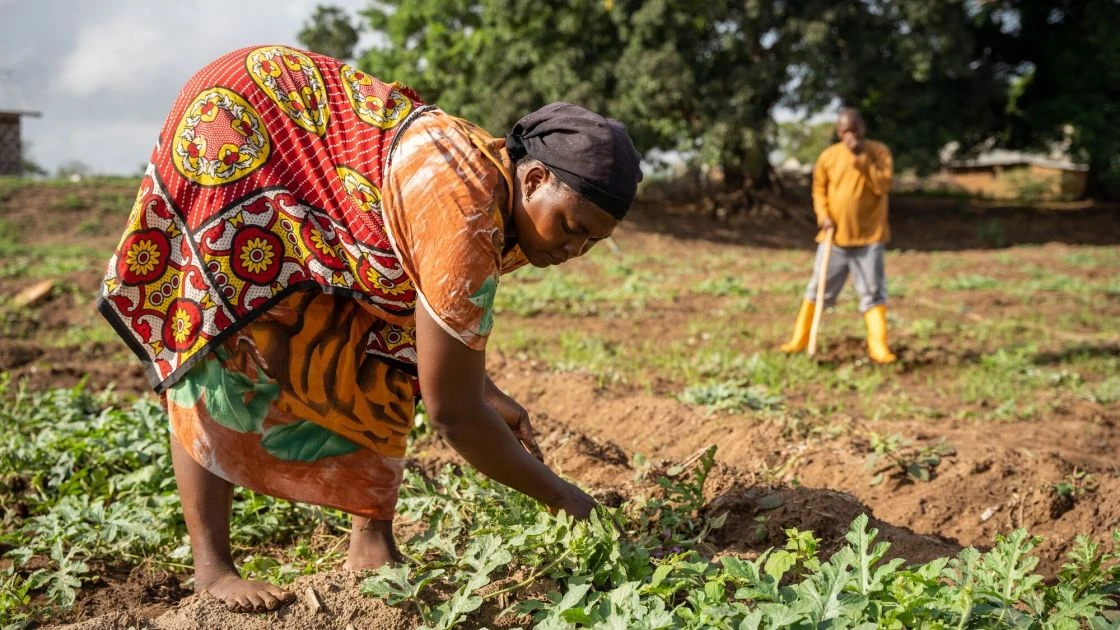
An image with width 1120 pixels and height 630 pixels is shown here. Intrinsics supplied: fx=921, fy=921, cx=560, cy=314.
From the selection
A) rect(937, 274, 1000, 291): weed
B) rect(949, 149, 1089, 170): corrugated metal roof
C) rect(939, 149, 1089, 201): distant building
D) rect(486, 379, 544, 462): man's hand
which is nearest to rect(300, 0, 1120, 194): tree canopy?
rect(939, 149, 1089, 201): distant building

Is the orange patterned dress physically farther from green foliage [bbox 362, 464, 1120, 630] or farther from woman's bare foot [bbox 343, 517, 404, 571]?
A: green foliage [bbox 362, 464, 1120, 630]

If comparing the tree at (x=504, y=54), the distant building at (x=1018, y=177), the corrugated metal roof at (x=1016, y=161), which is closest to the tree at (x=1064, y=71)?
the distant building at (x=1018, y=177)

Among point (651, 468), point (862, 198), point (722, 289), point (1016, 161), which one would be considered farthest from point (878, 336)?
point (1016, 161)

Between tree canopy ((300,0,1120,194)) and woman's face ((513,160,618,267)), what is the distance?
1450 cm

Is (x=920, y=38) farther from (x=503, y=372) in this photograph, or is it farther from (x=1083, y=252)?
(x=503, y=372)

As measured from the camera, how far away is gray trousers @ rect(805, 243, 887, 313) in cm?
664

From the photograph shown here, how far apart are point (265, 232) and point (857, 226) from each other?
213 inches

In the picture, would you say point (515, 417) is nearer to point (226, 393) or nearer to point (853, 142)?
point (226, 393)

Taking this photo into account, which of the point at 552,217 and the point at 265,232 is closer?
the point at 552,217

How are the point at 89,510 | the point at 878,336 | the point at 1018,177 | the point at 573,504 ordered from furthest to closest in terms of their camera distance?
the point at 1018,177
the point at 878,336
the point at 89,510
the point at 573,504

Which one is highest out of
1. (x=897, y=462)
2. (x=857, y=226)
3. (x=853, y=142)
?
(x=853, y=142)

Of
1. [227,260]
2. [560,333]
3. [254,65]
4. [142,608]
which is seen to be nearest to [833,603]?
[227,260]

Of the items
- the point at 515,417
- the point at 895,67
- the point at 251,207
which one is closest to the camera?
the point at 251,207

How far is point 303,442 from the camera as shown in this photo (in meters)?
2.31
